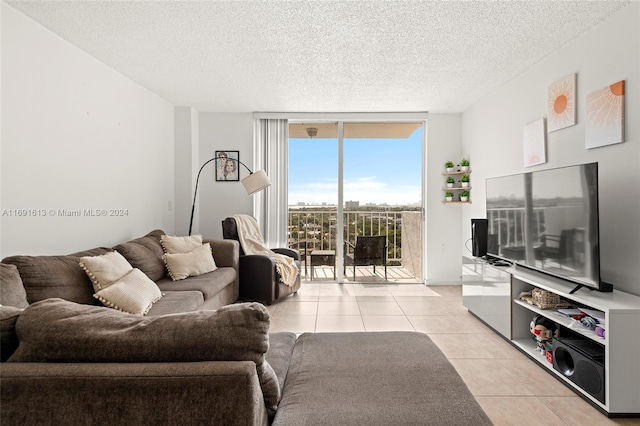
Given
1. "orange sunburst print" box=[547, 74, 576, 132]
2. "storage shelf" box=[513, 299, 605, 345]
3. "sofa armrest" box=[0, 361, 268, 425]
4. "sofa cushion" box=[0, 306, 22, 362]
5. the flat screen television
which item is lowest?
"storage shelf" box=[513, 299, 605, 345]

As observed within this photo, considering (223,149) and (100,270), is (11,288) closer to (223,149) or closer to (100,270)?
(100,270)

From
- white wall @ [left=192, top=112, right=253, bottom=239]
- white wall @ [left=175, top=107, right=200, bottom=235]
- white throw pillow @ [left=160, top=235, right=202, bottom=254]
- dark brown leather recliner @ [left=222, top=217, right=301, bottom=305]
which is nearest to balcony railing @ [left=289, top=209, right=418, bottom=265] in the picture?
white wall @ [left=192, top=112, right=253, bottom=239]

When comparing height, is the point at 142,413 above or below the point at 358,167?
below

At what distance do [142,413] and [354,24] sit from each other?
2.70m

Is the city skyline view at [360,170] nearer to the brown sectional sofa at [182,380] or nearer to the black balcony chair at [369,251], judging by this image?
the black balcony chair at [369,251]

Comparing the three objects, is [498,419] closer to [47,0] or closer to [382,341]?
[382,341]

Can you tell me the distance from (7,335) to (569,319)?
2.96m

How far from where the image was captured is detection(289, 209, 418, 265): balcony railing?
5777 mm

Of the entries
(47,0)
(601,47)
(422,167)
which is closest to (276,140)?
(422,167)

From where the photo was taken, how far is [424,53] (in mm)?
3133

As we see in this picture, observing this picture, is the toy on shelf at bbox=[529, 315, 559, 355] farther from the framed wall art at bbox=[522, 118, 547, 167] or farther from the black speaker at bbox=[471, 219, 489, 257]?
the framed wall art at bbox=[522, 118, 547, 167]

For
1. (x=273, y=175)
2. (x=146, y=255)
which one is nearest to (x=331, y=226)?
(x=273, y=175)

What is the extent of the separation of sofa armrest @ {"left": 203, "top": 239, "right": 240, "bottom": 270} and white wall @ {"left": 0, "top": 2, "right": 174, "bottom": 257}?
92 centimetres

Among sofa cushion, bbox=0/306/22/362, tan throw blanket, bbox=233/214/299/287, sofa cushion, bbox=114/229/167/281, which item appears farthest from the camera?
tan throw blanket, bbox=233/214/299/287
